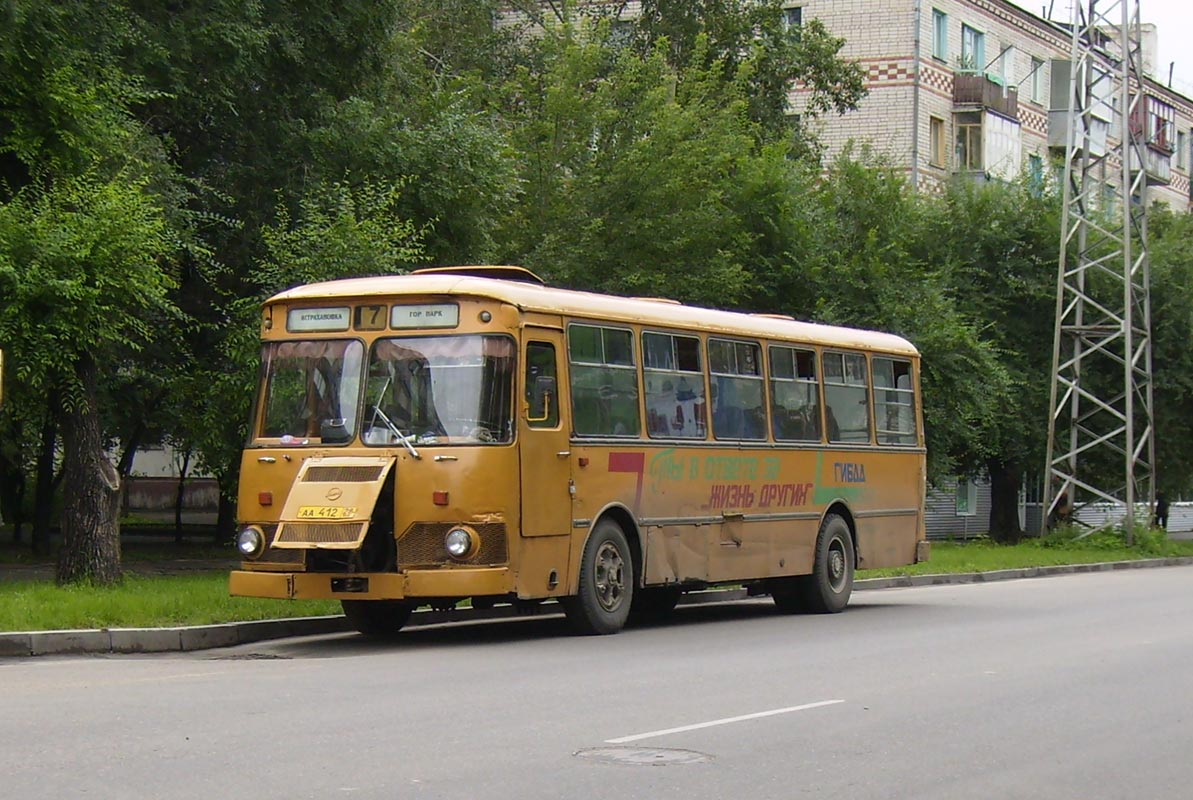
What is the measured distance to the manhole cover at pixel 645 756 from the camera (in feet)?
28.8

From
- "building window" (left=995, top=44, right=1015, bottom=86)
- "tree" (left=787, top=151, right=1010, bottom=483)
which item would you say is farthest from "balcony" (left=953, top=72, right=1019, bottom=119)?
"tree" (left=787, top=151, right=1010, bottom=483)

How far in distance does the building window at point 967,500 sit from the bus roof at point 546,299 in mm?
32392

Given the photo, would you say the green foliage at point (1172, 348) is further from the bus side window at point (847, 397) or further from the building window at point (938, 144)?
the bus side window at point (847, 397)

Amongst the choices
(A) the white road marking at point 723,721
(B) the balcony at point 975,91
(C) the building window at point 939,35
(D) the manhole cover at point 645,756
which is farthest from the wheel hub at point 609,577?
(B) the balcony at point 975,91

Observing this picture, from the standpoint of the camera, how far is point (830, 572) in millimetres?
20391

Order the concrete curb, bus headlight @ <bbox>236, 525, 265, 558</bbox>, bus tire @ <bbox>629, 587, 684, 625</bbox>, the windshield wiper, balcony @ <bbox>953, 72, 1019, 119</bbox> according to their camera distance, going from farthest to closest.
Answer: balcony @ <bbox>953, 72, 1019, 119</bbox>
bus tire @ <bbox>629, 587, 684, 625</bbox>
bus headlight @ <bbox>236, 525, 265, 558</bbox>
the windshield wiper
the concrete curb

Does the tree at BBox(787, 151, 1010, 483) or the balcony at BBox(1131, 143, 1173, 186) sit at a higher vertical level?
the balcony at BBox(1131, 143, 1173, 186)

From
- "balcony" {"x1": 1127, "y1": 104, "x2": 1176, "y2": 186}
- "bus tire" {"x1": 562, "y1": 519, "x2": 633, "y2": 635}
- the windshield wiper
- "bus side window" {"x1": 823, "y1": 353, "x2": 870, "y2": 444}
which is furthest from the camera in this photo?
"balcony" {"x1": 1127, "y1": 104, "x2": 1176, "y2": 186}

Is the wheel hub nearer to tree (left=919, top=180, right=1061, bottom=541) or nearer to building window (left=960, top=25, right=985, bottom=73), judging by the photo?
tree (left=919, top=180, right=1061, bottom=541)

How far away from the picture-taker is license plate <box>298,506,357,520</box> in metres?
14.7

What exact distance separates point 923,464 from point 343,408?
9.68m

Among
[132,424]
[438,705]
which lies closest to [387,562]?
[438,705]

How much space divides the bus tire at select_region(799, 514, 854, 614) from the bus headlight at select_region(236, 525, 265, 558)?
704 cm

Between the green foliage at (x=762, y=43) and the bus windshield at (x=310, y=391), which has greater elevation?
the green foliage at (x=762, y=43)
